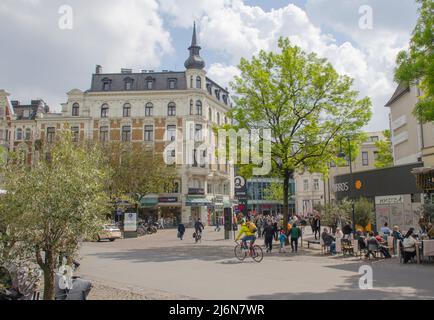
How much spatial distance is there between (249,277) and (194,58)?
147 ft

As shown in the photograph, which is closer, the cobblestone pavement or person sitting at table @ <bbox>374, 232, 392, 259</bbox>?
the cobblestone pavement

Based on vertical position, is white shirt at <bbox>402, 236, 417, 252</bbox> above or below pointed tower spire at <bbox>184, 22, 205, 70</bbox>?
below

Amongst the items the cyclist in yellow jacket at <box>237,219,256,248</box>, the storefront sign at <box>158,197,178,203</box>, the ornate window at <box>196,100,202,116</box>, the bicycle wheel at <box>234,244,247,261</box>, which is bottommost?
the bicycle wheel at <box>234,244,247,261</box>

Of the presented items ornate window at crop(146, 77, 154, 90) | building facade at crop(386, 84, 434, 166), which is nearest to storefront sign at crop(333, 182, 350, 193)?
building facade at crop(386, 84, 434, 166)

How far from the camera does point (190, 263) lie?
17.0 m

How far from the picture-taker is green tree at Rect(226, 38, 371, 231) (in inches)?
985

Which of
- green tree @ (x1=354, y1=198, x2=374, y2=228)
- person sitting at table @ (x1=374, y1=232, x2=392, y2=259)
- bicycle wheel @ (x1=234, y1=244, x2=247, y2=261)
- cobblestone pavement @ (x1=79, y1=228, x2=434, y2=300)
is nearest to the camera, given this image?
cobblestone pavement @ (x1=79, y1=228, x2=434, y2=300)

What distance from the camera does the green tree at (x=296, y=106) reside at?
25.0 m

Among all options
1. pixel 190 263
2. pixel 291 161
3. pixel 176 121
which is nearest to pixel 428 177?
pixel 291 161

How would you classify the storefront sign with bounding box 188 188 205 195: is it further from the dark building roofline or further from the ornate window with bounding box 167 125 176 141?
the dark building roofline

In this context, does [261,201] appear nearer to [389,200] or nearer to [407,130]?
[407,130]

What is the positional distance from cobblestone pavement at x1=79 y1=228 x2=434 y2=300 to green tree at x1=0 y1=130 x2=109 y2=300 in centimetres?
220

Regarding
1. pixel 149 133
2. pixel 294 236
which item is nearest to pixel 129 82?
pixel 149 133

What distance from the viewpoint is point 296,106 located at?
1002 inches
